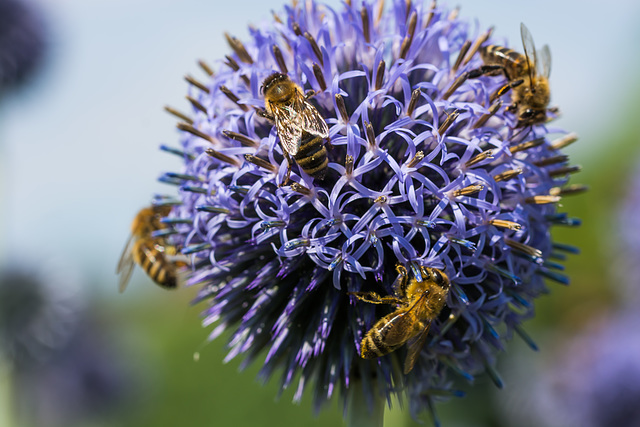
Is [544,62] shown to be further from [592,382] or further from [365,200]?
[592,382]

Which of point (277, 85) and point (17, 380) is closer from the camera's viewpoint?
point (277, 85)

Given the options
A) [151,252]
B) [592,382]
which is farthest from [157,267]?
[592,382]

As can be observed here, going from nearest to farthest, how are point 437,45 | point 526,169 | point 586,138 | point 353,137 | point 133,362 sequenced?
point 353,137
point 526,169
point 437,45
point 133,362
point 586,138

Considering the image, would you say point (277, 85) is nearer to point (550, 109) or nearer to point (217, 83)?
point (217, 83)

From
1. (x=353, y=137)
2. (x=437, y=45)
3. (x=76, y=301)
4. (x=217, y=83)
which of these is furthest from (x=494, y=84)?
(x=76, y=301)

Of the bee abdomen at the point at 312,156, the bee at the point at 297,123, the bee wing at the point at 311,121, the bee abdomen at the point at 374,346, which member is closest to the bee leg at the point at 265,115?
the bee at the point at 297,123

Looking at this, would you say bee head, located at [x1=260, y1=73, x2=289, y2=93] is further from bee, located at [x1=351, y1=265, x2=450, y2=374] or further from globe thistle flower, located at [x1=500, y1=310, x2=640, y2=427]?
globe thistle flower, located at [x1=500, y1=310, x2=640, y2=427]

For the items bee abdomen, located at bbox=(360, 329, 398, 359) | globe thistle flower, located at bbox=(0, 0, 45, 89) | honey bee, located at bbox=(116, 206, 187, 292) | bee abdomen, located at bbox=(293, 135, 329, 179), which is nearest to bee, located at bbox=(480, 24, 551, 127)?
bee abdomen, located at bbox=(293, 135, 329, 179)
